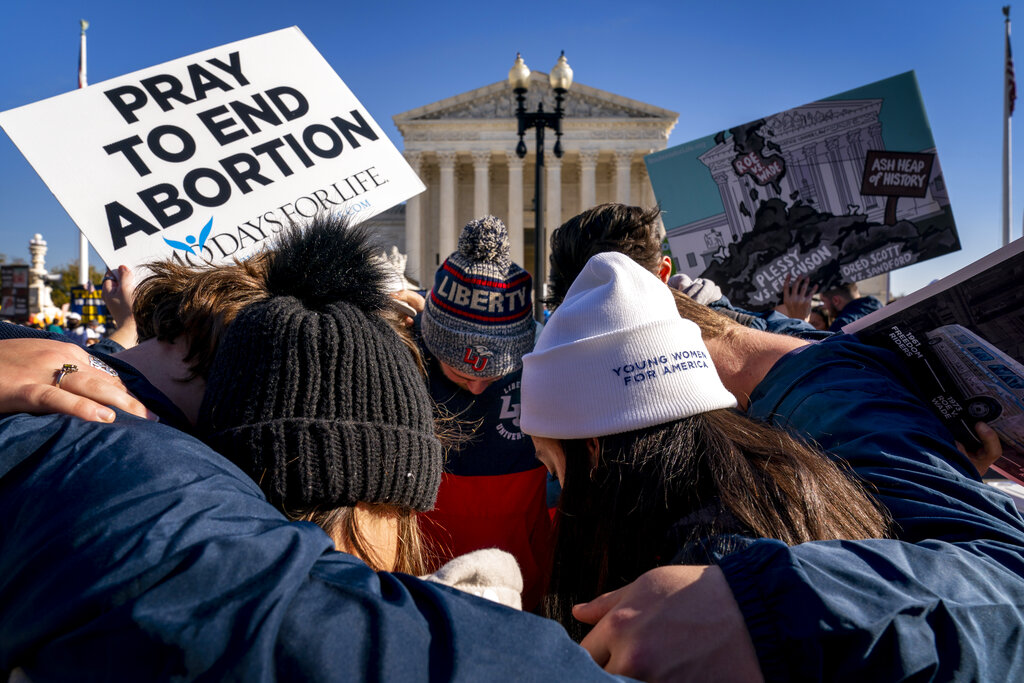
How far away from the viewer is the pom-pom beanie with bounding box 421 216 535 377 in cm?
227

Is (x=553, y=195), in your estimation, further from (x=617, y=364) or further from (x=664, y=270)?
(x=617, y=364)

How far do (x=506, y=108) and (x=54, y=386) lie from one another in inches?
1668

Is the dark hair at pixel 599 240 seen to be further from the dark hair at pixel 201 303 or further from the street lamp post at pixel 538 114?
the street lamp post at pixel 538 114

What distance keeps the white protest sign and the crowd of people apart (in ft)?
3.61

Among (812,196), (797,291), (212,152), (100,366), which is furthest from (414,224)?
(100,366)

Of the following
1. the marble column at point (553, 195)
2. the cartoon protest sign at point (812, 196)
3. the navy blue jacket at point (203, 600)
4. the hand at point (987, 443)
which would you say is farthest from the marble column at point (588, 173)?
the navy blue jacket at point (203, 600)

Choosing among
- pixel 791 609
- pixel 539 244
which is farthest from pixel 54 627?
pixel 539 244

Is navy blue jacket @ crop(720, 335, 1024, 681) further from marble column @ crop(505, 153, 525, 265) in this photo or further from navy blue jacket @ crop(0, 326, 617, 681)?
marble column @ crop(505, 153, 525, 265)

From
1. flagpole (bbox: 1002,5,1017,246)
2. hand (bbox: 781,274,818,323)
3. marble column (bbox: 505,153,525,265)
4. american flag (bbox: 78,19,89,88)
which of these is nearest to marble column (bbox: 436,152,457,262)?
marble column (bbox: 505,153,525,265)

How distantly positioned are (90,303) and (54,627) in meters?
20.3

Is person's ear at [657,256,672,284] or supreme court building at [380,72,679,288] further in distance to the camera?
supreme court building at [380,72,679,288]

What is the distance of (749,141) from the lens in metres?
4.19

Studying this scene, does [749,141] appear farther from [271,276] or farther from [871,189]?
[271,276]

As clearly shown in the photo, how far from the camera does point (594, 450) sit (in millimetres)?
1292
